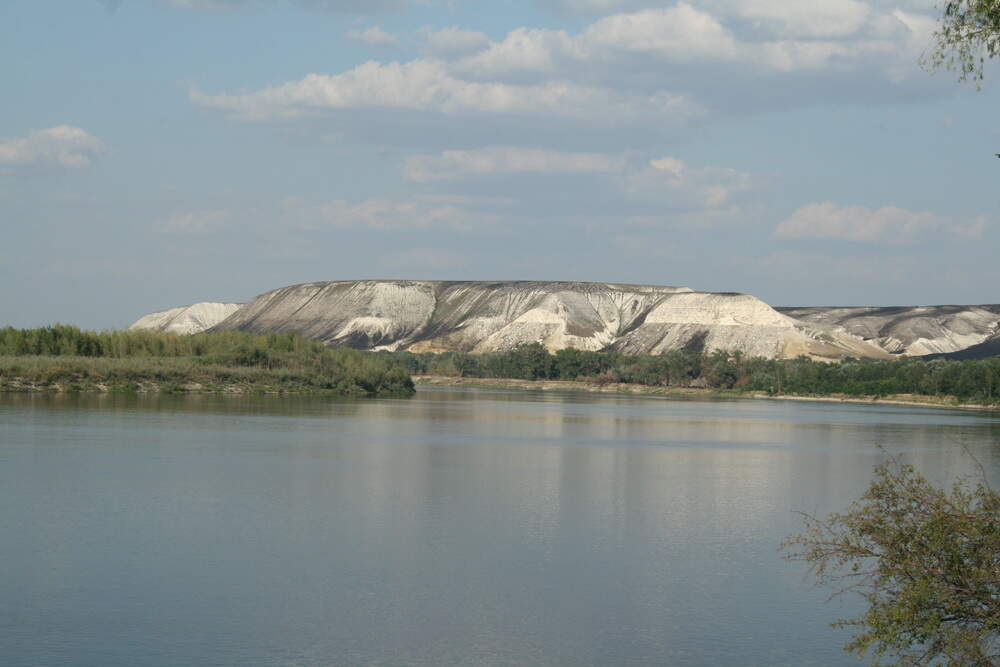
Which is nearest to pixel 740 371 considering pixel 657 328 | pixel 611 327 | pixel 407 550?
pixel 657 328

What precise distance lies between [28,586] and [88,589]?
0.89 metres

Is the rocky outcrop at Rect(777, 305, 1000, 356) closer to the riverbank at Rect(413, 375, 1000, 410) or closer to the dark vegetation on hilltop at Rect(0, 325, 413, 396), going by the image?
the riverbank at Rect(413, 375, 1000, 410)

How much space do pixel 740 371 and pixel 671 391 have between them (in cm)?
863

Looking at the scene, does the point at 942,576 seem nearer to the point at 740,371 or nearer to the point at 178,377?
the point at 178,377

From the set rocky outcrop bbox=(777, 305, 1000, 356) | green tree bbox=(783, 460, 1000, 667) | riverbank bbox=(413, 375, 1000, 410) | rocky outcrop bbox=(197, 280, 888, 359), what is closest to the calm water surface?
green tree bbox=(783, 460, 1000, 667)

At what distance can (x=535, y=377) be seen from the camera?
14975 centimetres

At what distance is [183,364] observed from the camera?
295ft

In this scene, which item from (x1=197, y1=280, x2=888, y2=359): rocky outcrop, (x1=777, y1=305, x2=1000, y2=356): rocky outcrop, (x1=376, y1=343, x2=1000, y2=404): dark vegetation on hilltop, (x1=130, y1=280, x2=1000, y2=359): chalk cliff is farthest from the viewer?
(x1=777, y1=305, x2=1000, y2=356): rocky outcrop

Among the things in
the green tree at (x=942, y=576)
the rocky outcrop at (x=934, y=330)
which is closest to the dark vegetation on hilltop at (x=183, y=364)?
the green tree at (x=942, y=576)

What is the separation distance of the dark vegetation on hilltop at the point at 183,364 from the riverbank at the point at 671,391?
38683 mm

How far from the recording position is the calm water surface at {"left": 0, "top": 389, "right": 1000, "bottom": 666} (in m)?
15.2

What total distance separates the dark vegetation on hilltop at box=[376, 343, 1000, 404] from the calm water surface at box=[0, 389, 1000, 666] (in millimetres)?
57470

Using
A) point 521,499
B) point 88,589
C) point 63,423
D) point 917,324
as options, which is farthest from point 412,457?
point 917,324

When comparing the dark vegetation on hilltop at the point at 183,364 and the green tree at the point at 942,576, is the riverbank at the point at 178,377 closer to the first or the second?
the dark vegetation on hilltop at the point at 183,364
